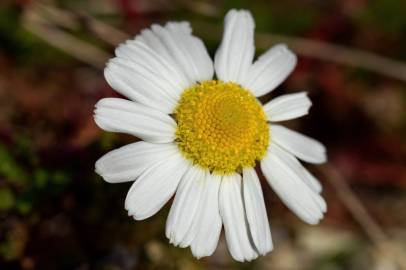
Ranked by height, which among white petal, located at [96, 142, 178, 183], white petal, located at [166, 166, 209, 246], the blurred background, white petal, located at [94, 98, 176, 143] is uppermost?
white petal, located at [94, 98, 176, 143]

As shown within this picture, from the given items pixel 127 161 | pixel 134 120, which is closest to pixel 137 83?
pixel 134 120

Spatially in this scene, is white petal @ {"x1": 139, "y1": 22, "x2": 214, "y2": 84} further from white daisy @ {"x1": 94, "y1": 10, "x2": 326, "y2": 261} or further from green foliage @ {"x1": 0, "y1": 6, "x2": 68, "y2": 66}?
green foliage @ {"x1": 0, "y1": 6, "x2": 68, "y2": 66}

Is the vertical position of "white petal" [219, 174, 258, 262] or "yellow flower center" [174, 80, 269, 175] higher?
"yellow flower center" [174, 80, 269, 175]

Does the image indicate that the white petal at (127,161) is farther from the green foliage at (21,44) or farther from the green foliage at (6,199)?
the green foliage at (21,44)

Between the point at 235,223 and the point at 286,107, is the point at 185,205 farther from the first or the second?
the point at 286,107

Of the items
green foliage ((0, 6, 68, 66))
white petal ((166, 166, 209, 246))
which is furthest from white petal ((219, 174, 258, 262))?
green foliage ((0, 6, 68, 66))

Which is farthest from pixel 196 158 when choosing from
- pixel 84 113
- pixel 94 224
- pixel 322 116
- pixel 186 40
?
pixel 322 116
